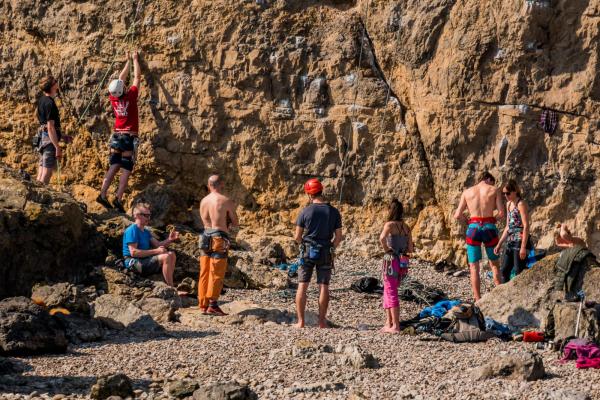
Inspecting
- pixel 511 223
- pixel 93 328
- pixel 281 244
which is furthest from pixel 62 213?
pixel 511 223

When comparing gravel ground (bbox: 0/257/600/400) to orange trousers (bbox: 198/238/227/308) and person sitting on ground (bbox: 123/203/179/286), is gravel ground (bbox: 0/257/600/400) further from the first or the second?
person sitting on ground (bbox: 123/203/179/286)

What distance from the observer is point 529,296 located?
12.9 meters

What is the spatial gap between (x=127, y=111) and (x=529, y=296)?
6558mm

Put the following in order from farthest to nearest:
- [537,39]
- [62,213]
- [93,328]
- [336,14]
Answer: [336,14] → [537,39] → [62,213] → [93,328]

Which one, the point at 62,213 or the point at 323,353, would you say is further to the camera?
the point at 62,213

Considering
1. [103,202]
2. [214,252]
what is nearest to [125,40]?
[103,202]

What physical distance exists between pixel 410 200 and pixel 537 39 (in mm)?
2992

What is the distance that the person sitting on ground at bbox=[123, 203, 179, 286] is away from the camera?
548 inches

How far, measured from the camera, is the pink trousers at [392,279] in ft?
40.9

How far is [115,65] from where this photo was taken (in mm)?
18344

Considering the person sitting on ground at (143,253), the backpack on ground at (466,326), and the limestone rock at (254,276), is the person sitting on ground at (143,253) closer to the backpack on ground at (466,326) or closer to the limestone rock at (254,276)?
the limestone rock at (254,276)

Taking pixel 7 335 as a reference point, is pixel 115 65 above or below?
above

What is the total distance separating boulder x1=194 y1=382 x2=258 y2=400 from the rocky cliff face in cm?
800

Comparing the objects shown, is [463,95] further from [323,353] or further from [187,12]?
[323,353]
